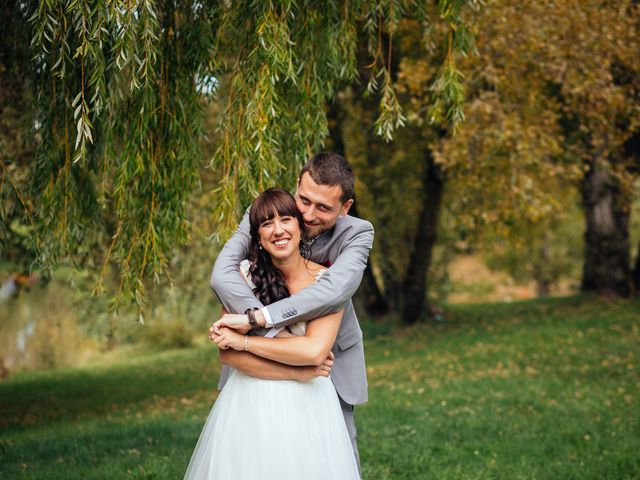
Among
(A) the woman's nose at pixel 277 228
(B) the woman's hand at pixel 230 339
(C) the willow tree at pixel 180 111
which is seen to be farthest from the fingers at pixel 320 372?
(C) the willow tree at pixel 180 111

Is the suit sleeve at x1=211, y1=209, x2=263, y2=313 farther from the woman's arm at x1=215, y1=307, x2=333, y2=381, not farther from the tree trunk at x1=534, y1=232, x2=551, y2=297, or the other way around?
the tree trunk at x1=534, y1=232, x2=551, y2=297

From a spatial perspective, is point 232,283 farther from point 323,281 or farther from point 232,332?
point 323,281

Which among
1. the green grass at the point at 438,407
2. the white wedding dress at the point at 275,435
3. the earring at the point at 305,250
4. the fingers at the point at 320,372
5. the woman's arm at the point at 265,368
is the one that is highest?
the earring at the point at 305,250

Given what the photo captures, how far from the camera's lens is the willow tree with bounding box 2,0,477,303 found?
436 centimetres

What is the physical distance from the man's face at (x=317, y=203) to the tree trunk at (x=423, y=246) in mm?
10423

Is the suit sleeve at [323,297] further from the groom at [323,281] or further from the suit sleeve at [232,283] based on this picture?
the suit sleeve at [232,283]

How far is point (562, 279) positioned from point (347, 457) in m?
27.9

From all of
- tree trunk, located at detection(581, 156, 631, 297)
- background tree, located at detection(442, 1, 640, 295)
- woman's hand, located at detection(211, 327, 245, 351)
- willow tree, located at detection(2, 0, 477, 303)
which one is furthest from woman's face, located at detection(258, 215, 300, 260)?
tree trunk, located at detection(581, 156, 631, 297)

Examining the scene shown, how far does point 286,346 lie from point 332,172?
34.2 inches

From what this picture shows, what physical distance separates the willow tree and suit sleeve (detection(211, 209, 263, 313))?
1.10 metres

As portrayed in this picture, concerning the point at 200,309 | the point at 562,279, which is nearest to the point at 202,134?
the point at 200,309

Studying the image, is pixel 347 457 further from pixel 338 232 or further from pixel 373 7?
pixel 373 7

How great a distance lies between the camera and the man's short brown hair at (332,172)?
11.0ft

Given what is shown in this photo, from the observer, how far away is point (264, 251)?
338cm
